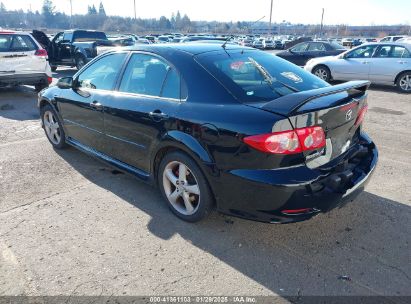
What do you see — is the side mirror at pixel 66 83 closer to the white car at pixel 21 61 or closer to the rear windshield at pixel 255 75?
the rear windshield at pixel 255 75

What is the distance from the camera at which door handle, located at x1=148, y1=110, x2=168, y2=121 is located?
10.6 feet

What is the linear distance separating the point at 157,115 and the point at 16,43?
27.3 feet

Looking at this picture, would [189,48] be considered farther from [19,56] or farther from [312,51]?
[312,51]

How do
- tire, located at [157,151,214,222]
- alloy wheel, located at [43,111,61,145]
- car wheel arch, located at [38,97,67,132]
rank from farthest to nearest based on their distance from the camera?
alloy wheel, located at [43,111,61,145] < car wheel arch, located at [38,97,67,132] < tire, located at [157,151,214,222]

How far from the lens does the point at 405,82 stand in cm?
1059

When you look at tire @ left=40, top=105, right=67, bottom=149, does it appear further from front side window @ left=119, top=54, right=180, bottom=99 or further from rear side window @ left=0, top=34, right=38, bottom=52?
rear side window @ left=0, top=34, right=38, bottom=52

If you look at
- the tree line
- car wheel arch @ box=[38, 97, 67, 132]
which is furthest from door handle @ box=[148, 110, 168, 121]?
the tree line

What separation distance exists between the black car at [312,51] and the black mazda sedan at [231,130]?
42.4 feet

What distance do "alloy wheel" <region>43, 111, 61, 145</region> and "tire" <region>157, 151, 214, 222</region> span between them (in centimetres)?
258

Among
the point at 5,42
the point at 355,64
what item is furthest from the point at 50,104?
the point at 355,64

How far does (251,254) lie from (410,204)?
6.33 ft

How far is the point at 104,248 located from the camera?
3010 millimetres

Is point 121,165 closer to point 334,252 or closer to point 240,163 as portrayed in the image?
point 240,163

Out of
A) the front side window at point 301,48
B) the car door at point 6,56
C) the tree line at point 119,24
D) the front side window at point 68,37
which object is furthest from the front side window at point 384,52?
the tree line at point 119,24
